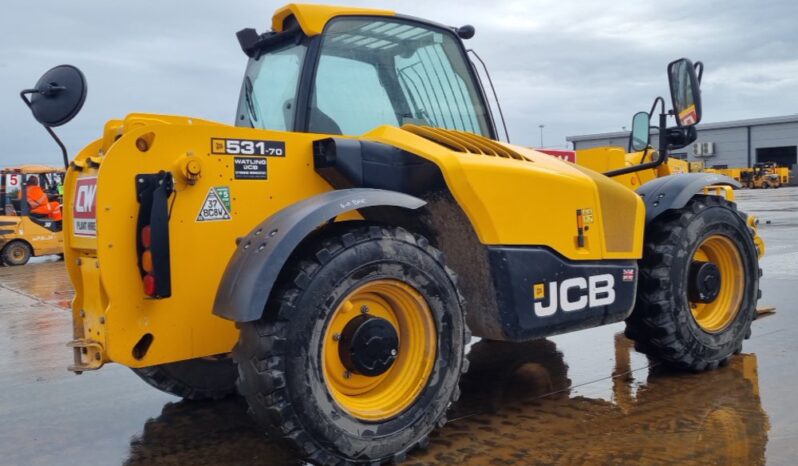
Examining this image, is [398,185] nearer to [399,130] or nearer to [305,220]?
[399,130]

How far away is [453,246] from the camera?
407 cm

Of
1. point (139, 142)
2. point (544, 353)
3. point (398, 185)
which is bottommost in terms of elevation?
point (544, 353)

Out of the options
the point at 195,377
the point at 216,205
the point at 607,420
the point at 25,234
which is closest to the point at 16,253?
the point at 25,234

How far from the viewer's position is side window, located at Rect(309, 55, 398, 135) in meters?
4.00

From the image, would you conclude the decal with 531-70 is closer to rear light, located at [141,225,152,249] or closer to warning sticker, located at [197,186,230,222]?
warning sticker, located at [197,186,230,222]

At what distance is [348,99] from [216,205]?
3.45ft

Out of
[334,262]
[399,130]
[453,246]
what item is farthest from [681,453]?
[399,130]

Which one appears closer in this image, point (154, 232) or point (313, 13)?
point (154, 232)

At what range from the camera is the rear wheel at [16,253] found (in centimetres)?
1628

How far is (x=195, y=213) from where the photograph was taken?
342 centimetres

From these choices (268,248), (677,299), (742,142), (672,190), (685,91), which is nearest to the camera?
(268,248)

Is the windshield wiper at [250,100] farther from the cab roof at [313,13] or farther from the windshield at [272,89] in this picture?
the cab roof at [313,13]

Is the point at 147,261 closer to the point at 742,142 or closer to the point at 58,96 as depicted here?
the point at 58,96

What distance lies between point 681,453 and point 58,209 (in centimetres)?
1660
